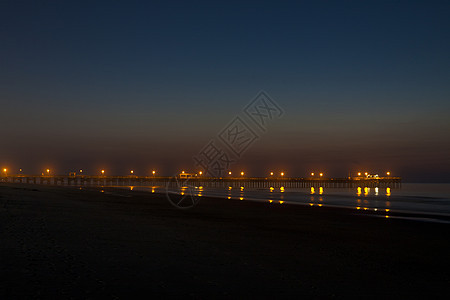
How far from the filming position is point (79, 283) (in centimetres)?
661

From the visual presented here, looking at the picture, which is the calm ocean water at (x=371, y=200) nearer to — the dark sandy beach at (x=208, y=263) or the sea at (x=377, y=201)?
the sea at (x=377, y=201)

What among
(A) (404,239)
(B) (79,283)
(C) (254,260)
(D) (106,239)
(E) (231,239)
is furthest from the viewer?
(A) (404,239)

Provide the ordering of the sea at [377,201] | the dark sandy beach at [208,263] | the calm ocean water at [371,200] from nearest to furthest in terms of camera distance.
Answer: the dark sandy beach at [208,263]
the sea at [377,201]
the calm ocean water at [371,200]

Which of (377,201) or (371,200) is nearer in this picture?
(377,201)

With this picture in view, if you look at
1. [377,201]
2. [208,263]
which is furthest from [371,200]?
[208,263]

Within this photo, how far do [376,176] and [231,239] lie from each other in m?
174

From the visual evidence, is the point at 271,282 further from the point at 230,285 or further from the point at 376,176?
the point at 376,176

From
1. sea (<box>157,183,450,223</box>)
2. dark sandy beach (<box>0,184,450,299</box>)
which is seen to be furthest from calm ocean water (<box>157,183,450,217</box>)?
dark sandy beach (<box>0,184,450,299</box>)

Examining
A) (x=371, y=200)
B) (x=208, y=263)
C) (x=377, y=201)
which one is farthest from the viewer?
(x=371, y=200)

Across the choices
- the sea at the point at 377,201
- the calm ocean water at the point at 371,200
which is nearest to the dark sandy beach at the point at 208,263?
the sea at the point at 377,201

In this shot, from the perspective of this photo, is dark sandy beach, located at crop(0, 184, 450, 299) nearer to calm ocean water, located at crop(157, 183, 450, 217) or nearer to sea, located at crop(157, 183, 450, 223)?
sea, located at crop(157, 183, 450, 223)

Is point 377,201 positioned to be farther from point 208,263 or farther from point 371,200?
point 208,263

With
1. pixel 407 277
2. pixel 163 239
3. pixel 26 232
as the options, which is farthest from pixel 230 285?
pixel 26 232

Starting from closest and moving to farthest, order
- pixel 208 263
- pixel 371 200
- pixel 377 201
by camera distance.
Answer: pixel 208 263
pixel 377 201
pixel 371 200
